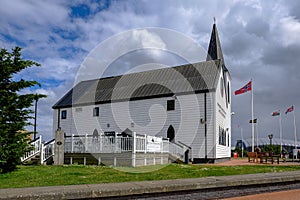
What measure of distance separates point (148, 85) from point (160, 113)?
348 cm

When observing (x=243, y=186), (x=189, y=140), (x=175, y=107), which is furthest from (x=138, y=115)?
(x=243, y=186)

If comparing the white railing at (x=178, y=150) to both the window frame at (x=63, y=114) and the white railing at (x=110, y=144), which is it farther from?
the window frame at (x=63, y=114)

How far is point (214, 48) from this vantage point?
31.9 meters

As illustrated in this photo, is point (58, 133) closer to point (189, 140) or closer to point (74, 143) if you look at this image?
point (74, 143)

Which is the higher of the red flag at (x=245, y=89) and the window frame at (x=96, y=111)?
the red flag at (x=245, y=89)

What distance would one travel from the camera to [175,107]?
963 inches

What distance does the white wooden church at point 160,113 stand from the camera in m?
18.5

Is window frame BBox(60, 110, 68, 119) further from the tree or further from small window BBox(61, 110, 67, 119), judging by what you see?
the tree

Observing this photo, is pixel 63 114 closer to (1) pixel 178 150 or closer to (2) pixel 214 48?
(1) pixel 178 150

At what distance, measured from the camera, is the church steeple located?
1230 inches

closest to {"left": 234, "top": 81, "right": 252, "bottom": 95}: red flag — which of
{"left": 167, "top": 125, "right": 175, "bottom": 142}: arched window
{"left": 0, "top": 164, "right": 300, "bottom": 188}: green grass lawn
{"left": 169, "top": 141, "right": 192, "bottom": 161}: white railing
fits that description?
{"left": 167, "top": 125, "right": 175, "bottom": 142}: arched window

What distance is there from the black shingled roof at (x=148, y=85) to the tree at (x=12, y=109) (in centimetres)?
1445

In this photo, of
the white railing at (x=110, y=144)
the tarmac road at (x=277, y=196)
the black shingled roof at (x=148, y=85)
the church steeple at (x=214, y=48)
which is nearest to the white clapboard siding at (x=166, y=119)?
the black shingled roof at (x=148, y=85)

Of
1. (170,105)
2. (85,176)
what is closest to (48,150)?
(85,176)
